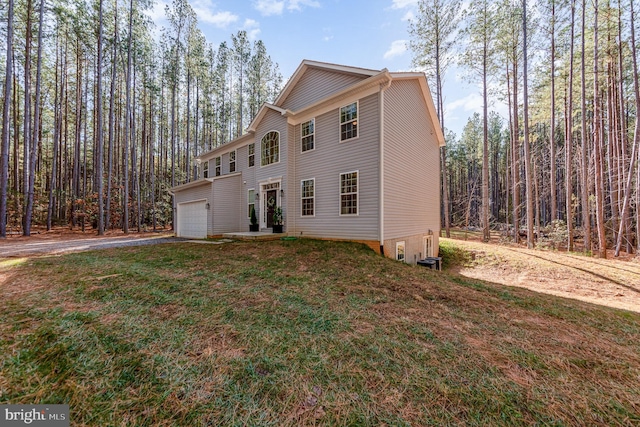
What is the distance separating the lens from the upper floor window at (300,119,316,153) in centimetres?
957

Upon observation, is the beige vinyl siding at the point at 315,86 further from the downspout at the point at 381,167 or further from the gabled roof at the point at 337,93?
the downspout at the point at 381,167

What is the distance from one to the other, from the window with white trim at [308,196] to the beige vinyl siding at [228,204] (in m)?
4.00

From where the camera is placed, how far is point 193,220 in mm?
13023

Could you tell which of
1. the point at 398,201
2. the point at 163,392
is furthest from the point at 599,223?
the point at 163,392

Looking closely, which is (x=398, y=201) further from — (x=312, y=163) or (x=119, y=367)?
(x=119, y=367)

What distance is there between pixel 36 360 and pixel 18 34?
2119 centimetres

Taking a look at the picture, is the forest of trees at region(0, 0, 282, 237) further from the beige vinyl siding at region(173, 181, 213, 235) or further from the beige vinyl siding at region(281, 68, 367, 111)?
the beige vinyl siding at region(281, 68, 367, 111)

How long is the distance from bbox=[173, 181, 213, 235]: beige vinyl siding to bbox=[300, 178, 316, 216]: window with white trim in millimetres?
5046

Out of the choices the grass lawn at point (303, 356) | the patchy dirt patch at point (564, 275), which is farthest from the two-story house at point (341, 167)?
the grass lawn at point (303, 356)

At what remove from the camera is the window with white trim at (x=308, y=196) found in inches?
372

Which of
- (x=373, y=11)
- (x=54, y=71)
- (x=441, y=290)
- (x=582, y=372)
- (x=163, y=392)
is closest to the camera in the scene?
(x=163, y=392)

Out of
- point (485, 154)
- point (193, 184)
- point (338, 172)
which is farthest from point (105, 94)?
point (485, 154)

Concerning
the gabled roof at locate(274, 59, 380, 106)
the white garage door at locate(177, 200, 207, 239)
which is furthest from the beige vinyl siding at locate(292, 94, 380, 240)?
the white garage door at locate(177, 200, 207, 239)

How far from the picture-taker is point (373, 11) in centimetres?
930
